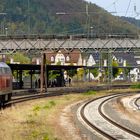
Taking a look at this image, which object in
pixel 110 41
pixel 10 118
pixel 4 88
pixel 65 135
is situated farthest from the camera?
pixel 110 41

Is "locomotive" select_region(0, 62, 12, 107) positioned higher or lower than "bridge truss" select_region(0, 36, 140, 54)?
lower

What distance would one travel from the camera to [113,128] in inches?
1076

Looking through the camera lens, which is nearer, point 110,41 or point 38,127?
point 38,127

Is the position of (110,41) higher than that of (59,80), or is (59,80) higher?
(110,41)

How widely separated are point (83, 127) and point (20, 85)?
6394 cm

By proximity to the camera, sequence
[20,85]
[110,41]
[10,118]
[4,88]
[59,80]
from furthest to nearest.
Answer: [59,80], [20,85], [110,41], [4,88], [10,118]

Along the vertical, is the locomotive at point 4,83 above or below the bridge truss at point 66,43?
below

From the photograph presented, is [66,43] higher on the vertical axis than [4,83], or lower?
higher

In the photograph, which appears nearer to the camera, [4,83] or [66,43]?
[4,83]

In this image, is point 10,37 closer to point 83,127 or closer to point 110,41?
point 110,41

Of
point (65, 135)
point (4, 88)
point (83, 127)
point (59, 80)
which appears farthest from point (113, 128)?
point (59, 80)

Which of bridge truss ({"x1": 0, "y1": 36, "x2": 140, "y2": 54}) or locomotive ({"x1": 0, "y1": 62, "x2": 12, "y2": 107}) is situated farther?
bridge truss ({"x1": 0, "y1": 36, "x2": 140, "y2": 54})

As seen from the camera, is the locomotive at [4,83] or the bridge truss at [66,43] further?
the bridge truss at [66,43]

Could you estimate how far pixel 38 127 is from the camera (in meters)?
27.0
